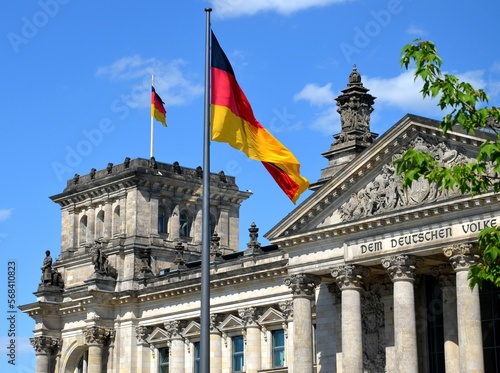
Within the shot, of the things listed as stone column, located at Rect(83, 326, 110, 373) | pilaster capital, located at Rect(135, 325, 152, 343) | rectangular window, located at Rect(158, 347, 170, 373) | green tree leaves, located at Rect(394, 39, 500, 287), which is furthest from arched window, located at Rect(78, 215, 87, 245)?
green tree leaves, located at Rect(394, 39, 500, 287)

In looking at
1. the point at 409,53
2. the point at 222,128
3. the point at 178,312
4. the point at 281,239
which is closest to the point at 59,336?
the point at 178,312

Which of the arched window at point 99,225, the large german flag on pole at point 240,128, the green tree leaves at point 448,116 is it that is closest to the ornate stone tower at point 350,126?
the large german flag on pole at point 240,128

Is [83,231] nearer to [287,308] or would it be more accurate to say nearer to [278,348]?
[278,348]

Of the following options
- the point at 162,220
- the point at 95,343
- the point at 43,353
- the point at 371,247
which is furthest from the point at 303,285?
the point at 43,353

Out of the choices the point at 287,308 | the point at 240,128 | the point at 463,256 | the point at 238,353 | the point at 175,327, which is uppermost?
the point at 240,128

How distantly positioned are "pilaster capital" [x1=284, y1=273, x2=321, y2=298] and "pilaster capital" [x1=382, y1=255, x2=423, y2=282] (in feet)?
18.8

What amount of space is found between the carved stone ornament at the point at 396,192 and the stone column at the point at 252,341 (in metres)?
12.7

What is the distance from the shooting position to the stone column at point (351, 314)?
5147 centimetres

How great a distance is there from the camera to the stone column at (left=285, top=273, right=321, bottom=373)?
177ft

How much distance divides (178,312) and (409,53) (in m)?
45.2

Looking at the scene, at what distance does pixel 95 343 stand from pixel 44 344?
5626 mm

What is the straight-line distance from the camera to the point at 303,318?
54.6 metres

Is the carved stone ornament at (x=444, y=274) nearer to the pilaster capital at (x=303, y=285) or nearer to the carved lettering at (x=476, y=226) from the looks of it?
the carved lettering at (x=476, y=226)

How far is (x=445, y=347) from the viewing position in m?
51.1
